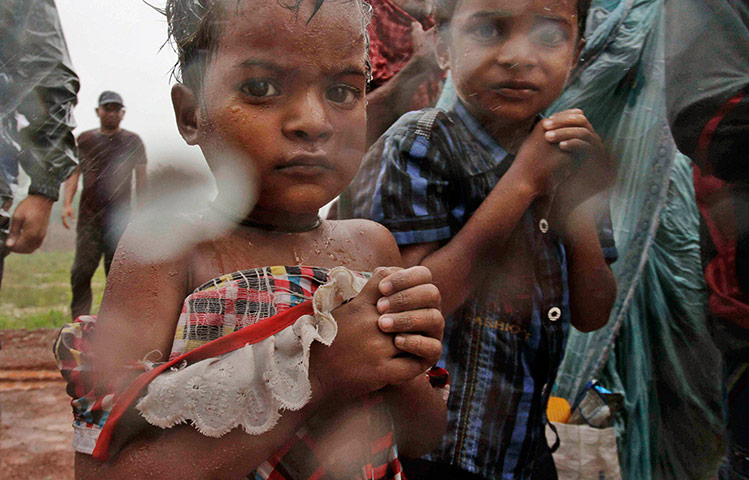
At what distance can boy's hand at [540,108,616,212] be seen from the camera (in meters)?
1.04

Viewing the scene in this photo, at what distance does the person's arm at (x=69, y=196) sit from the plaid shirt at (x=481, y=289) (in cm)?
69

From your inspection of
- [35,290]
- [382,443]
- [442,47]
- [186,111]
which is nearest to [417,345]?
[382,443]

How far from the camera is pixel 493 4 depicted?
101 cm

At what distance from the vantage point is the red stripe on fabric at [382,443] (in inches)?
31.7

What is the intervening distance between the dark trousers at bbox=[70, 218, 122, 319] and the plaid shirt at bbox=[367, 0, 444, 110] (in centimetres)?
61

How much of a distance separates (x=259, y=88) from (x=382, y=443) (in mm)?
517

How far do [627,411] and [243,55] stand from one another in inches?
51.9

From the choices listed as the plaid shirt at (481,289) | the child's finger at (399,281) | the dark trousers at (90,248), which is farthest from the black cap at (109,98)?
the child's finger at (399,281)

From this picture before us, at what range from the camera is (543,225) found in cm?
112

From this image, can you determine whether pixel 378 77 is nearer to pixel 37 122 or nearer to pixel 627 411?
pixel 37 122

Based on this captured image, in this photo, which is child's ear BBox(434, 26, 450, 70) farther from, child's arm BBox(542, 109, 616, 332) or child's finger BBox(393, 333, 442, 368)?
child's finger BBox(393, 333, 442, 368)

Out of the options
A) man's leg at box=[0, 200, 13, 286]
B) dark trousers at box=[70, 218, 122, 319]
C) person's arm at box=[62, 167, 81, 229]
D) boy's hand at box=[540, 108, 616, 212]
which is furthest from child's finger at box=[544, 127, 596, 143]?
man's leg at box=[0, 200, 13, 286]

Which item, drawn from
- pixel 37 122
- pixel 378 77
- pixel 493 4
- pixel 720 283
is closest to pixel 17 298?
pixel 37 122

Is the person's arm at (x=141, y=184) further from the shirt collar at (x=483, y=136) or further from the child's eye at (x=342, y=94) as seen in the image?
the shirt collar at (x=483, y=136)
